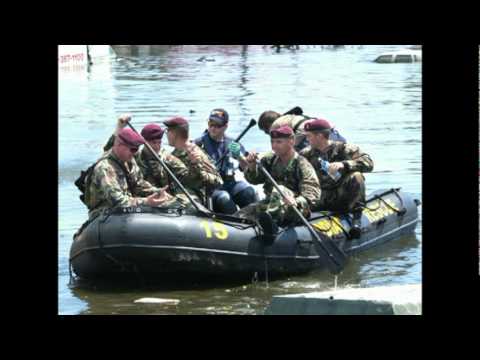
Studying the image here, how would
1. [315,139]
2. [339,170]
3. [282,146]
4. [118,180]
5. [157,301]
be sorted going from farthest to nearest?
[339,170] → [315,139] → [282,146] → [118,180] → [157,301]

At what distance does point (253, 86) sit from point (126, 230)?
73.1 feet

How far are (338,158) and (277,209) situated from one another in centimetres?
128

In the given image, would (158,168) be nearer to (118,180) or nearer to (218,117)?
(118,180)

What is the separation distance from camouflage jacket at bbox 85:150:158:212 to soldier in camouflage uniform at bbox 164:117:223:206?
28.3 inches

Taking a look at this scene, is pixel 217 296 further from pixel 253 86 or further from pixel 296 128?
pixel 253 86

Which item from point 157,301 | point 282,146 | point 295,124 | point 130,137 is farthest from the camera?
point 295,124

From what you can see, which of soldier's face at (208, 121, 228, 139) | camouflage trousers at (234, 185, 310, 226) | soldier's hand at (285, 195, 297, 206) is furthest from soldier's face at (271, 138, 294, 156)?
soldier's face at (208, 121, 228, 139)

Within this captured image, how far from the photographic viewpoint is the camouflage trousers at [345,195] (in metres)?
13.4

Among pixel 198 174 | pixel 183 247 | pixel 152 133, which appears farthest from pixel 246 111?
pixel 183 247

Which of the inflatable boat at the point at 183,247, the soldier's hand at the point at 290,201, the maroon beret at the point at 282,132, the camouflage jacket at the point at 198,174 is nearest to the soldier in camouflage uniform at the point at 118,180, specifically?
the inflatable boat at the point at 183,247

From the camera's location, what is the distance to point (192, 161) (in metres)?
12.4

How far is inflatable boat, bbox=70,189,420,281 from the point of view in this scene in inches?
454

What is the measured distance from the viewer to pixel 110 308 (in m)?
11.4
